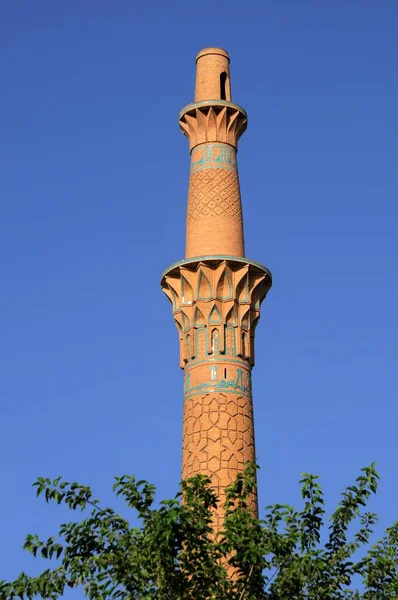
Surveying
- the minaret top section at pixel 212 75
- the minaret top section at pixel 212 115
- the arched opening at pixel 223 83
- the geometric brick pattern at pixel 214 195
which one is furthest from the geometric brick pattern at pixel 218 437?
the arched opening at pixel 223 83

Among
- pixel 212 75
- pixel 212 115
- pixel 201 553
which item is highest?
pixel 212 75

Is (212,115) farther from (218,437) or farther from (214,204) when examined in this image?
(218,437)

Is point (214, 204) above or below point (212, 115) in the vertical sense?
below

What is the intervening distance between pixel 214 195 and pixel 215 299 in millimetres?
1998

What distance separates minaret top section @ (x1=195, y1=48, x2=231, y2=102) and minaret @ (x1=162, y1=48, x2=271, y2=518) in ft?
0.12

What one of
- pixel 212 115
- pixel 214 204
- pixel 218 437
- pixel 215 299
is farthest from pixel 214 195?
pixel 218 437

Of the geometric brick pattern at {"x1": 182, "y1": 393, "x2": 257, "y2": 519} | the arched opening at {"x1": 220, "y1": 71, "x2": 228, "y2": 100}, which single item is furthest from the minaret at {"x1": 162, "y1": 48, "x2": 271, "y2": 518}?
the arched opening at {"x1": 220, "y1": 71, "x2": 228, "y2": 100}

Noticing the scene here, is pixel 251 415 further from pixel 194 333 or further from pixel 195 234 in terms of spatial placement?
pixel 195 234

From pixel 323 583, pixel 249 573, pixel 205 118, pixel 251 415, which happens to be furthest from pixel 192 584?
pixel 205 118

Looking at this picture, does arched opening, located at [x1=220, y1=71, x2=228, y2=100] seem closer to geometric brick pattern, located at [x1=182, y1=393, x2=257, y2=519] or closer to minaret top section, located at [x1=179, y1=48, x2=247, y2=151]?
minaret top section, located at [x1=179, y1=48, x2=247, y2=151]

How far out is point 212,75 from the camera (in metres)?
22.6

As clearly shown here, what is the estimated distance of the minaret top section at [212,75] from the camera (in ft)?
73.6

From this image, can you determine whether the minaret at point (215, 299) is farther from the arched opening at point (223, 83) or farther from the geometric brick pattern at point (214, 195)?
the arched opening at point (223, 83)

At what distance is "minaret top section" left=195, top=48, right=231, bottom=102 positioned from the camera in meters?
22.4
